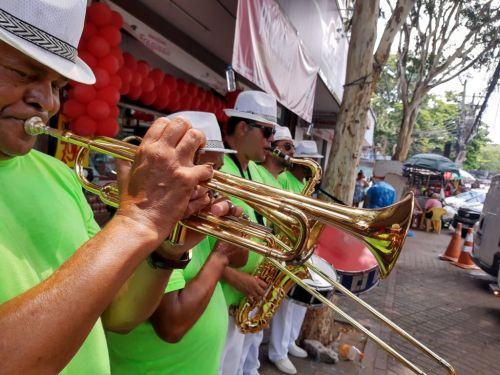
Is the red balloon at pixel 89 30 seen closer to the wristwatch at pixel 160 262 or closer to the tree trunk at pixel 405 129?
the wristwatch at pixel 160 262

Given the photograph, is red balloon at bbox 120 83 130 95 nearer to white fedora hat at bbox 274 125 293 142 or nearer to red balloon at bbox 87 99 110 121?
red balloon at bbox 87 99 110 121

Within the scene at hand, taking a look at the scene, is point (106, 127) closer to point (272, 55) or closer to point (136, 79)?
point (136, 79)

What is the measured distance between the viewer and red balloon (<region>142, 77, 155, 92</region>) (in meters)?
4.42

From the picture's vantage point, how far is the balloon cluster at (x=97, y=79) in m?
3.23

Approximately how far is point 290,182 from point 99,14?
8.88 ft

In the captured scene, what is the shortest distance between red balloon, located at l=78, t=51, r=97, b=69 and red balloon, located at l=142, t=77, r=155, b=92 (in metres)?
1.12

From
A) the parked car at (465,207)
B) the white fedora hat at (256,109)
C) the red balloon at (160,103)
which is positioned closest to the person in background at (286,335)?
the white fedora hat at (256,109)

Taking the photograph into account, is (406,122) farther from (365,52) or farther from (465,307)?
(365,52)

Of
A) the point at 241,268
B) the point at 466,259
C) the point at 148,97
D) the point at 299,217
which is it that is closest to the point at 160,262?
the point at 299,217

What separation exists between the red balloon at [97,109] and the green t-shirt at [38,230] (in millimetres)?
2153

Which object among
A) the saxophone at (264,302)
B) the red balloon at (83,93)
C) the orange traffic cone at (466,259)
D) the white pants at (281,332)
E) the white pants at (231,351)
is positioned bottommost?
the orange traffic cone at (466,259)

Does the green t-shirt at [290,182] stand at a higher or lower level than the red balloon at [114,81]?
lower

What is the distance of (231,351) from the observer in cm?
279

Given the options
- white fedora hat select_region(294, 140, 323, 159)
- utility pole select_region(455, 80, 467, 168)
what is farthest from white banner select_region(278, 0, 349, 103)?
utility pole select_region(455, 80, 467, 168)
